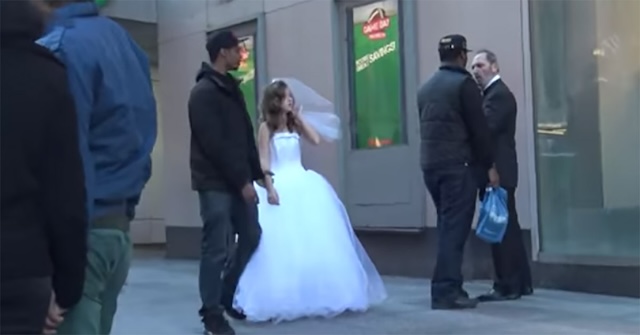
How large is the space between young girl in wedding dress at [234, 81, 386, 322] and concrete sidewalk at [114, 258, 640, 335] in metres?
0.14

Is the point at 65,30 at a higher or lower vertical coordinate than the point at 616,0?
lower

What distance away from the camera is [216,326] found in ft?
21.8

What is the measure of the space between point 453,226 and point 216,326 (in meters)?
2.05

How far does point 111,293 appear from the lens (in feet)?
12.1

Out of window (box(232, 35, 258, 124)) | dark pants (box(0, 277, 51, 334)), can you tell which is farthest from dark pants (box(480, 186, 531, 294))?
dark pants (box(0, 277, 51, 334))

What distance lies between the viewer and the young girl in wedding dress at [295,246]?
7.50 m

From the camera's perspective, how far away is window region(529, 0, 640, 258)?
8.29 metres

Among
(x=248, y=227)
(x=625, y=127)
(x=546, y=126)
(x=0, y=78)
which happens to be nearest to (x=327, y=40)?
(x=546, y=126)

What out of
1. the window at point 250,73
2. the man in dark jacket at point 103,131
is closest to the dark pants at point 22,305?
the man in dark jacket at point 103,131

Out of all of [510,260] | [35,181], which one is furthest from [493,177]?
[35,181]

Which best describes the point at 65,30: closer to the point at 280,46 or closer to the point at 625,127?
the point at 625,127

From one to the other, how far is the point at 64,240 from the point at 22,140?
0.29 metres

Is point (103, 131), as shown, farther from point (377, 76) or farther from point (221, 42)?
point (377, 76)

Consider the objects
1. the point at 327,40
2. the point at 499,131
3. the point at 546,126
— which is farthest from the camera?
the point at 327,40
